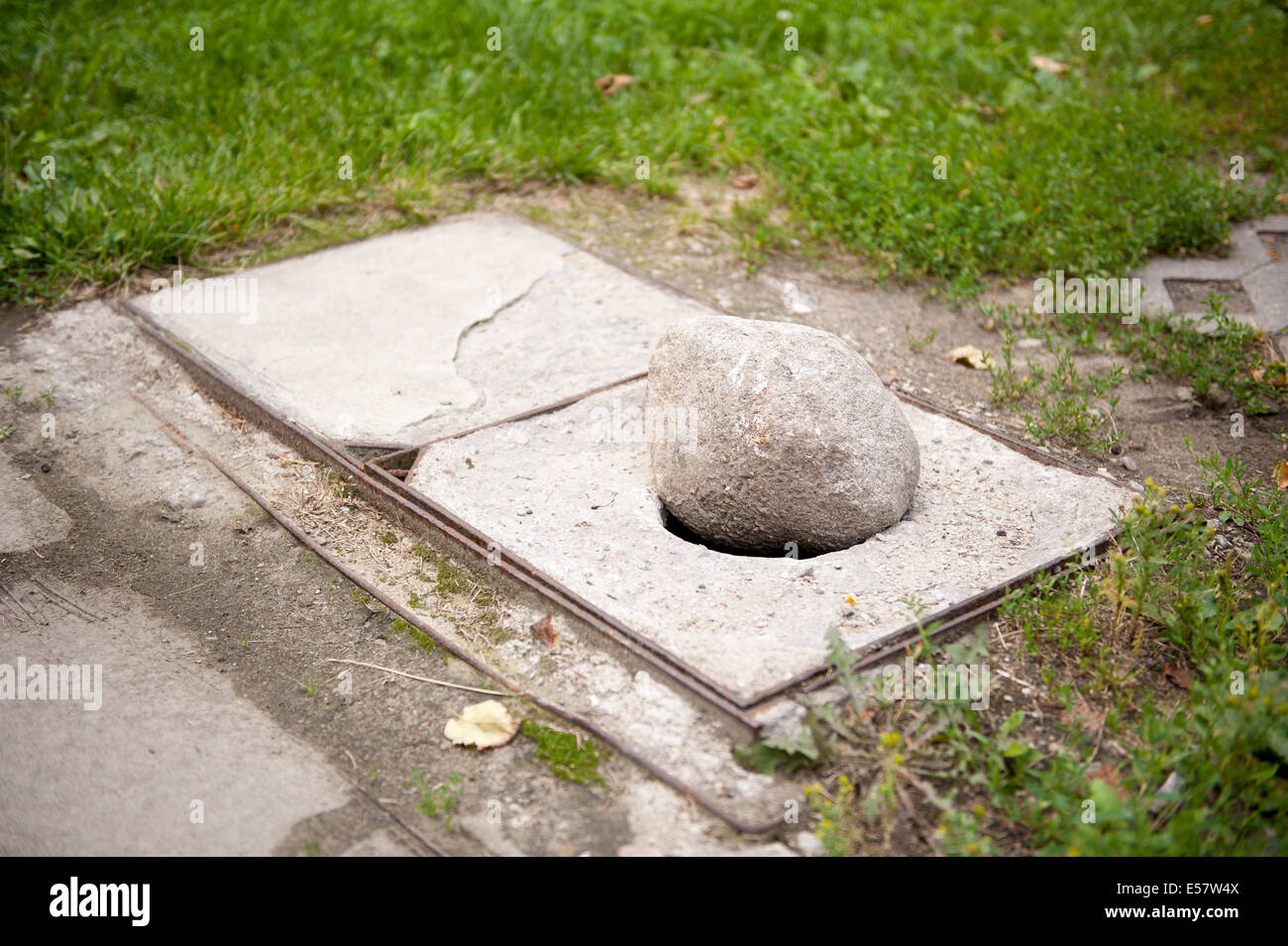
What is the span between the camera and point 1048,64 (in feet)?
20.5

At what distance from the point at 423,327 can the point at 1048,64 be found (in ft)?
13.7

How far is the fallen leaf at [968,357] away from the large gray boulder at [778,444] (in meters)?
1.15

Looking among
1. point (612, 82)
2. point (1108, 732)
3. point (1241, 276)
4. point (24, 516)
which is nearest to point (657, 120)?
point (612, 82)

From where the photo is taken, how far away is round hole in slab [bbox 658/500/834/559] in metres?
3.05

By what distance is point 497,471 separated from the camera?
3283mm

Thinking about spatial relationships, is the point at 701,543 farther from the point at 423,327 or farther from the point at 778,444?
the point at 423,327

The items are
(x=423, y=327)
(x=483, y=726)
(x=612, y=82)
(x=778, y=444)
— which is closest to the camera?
(x=483, y=726)

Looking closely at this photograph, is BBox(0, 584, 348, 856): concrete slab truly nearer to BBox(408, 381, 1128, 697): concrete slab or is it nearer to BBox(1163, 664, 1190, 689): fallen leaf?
BBox(408, 381, 1128, 697): concrete slab

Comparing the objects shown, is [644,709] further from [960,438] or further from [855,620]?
[960,438]

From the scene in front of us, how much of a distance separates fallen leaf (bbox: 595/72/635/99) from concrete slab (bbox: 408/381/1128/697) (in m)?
2.92

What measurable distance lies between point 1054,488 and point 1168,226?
2157 millimetres

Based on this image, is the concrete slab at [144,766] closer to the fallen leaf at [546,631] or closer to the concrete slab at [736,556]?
the fallen leaf at [546,631]

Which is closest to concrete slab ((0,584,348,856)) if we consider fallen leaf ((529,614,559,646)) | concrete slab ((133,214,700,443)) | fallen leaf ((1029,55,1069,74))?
fallen leaf ((529,614,559,646))

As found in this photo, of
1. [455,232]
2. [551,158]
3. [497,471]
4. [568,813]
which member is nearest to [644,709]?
[568,813]
